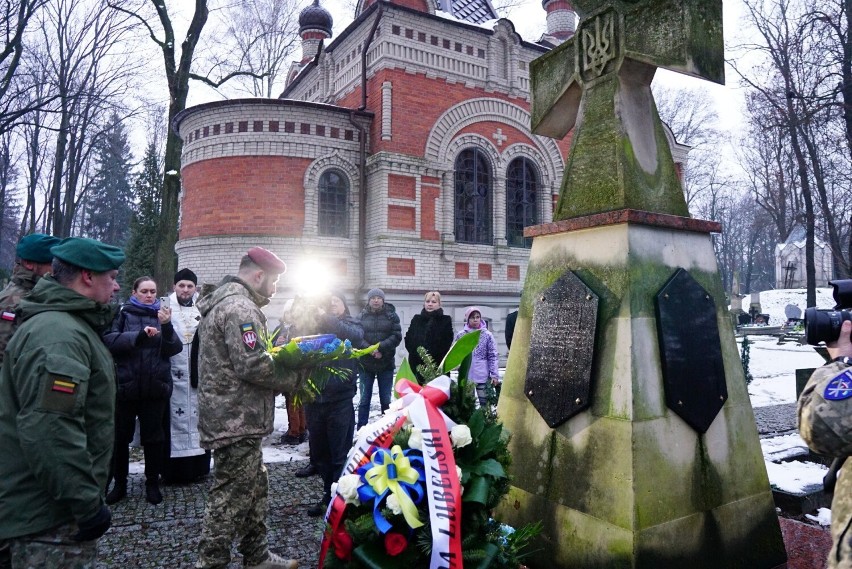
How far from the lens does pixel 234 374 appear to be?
3.31 metres

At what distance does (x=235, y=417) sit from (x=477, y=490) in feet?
5.13

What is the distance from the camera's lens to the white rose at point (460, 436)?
8.12 ft

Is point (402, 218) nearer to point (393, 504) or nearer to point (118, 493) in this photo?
point (118, 493)

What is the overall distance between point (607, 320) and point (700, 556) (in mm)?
1224

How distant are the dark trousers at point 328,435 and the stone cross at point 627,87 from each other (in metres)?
2.44

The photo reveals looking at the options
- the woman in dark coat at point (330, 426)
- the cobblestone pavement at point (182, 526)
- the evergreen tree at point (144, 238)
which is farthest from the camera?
the evergreen tree at point (144, 238)

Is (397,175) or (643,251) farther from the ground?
(397,175)

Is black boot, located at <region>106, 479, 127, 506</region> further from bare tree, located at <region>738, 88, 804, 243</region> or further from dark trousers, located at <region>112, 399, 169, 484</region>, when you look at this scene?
bare tree, located at <region>738, 88, 804, 243</region>

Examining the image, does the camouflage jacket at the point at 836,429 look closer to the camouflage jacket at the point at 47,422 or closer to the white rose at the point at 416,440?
the white rose at the point at 416,440

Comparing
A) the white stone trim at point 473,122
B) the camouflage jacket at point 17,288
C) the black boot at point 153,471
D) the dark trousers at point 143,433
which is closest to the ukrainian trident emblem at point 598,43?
the camouflage jacket at point 17,288

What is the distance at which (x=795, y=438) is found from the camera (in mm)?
6051

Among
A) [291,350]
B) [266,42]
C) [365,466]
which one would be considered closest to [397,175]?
[291,350]

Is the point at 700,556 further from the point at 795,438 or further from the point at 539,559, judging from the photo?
the point at 795,438

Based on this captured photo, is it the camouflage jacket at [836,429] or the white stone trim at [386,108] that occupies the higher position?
the white stone trim at [386,108]
